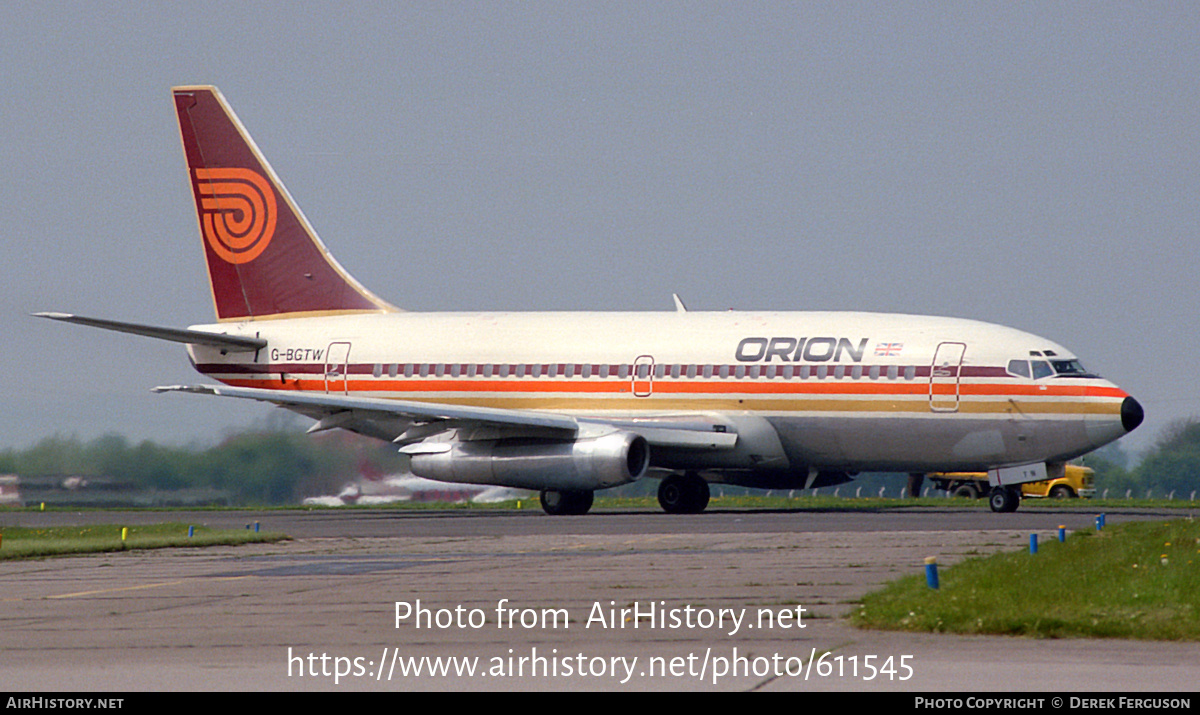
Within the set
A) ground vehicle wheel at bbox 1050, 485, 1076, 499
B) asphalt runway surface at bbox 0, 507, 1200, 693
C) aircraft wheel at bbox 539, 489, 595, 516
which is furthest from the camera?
ground vehicle wheel at bbox 1050, 485, 1076, 499

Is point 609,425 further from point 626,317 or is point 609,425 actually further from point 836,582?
point 836,582

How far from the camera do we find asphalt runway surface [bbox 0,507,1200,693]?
10.4 m

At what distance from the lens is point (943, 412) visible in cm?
3369

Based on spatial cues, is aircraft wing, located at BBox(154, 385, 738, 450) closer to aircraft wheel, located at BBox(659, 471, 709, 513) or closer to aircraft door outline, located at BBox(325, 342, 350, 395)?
aircraft wheel, located at BBox(659, 471, 709, 513)

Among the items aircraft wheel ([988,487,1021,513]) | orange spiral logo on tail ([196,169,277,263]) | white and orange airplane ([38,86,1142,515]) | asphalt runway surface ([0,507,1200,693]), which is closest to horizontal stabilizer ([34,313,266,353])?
white and orange airplane ([38,86,1142,515])

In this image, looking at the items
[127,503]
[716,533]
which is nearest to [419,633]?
[716,533]

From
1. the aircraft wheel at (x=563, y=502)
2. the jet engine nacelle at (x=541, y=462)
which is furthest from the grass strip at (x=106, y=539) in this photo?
the aircraft wheel at (x=563, y=502)

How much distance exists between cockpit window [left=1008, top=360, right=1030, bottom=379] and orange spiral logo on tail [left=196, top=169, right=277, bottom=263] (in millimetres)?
20543

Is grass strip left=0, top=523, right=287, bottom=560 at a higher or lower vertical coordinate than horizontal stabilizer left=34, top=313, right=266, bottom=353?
lower

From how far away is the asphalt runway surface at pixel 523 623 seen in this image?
10.4 m

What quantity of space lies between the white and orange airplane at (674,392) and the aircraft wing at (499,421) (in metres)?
0.05

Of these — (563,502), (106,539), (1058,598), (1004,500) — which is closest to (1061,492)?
(1004,500)
